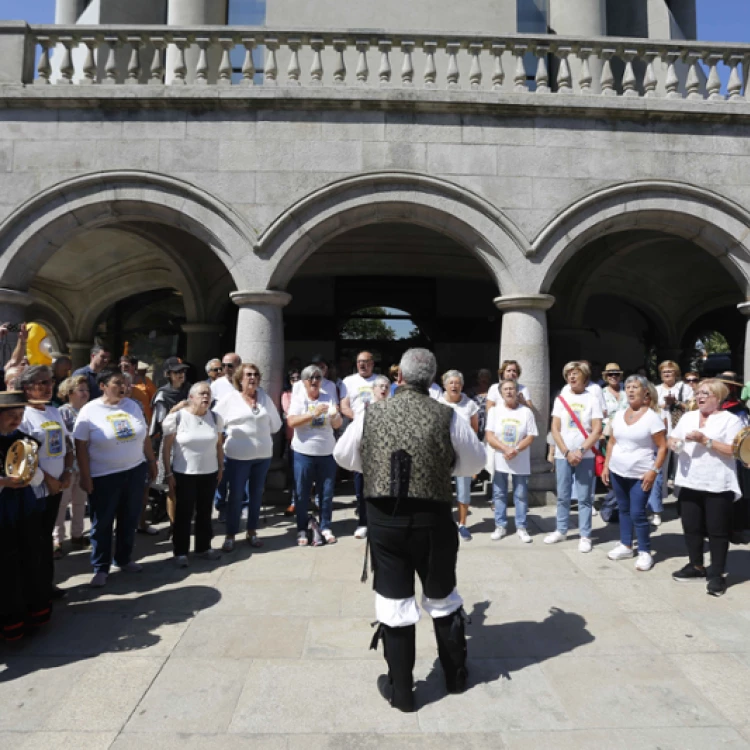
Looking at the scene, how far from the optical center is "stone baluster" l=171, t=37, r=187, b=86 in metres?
7.29

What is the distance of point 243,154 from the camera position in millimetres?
7184

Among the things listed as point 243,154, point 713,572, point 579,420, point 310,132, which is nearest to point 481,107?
point 310,132

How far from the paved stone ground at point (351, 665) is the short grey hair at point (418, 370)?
1.66m

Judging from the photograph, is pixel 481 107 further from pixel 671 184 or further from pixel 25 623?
pixel 25 623

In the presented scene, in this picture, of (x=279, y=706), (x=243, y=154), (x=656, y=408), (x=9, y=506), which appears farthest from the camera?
(x=243, y=154)

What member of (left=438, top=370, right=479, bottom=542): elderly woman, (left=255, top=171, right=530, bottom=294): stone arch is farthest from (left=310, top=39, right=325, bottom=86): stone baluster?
(left=438, top=370, right=479, bottom=542): elderly woman

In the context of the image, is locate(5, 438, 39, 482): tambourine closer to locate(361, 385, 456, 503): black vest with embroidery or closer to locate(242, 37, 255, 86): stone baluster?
locate(361, 385, 456, 503): black vest with embroidery

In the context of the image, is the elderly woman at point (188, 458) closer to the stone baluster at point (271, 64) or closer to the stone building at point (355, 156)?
the stone building at point (355, 156)

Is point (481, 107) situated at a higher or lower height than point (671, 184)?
higher

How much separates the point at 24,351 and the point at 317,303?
23.2ft

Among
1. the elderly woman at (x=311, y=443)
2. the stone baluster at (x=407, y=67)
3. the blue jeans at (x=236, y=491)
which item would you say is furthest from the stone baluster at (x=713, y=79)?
the blue jeans at (x=236, y=491)

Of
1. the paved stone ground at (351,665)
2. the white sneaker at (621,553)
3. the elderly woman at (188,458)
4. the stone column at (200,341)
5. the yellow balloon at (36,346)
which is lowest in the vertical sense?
the paved stone ground at (351,665)

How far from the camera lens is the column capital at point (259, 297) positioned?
7.07 m

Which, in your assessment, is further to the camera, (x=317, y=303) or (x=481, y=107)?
(x=317, y=303)
